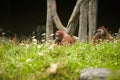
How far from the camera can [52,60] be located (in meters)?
5.54

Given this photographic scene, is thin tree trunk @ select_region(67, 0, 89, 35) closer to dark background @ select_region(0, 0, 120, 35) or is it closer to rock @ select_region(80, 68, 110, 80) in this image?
dark background @ select_region(0, 0, 120, 35)

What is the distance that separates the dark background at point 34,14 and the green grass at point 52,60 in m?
6.61

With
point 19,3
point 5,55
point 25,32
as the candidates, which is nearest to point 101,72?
point 5,55

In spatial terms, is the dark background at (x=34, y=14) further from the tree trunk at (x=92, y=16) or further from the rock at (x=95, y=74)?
the rock at (x=95, y=74)

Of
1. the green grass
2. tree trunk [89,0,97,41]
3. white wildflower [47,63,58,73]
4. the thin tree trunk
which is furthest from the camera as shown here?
tree trunk [89,0,97,41]

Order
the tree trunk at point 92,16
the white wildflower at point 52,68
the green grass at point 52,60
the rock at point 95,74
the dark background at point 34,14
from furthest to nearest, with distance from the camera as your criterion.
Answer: the dark background at point 34,14, the tree trunk at point 92,16, the green grass at point 52,60, the white wildflower at point 52,68, the rock at point 95,74

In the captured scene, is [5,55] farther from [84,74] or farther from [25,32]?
[25,32]

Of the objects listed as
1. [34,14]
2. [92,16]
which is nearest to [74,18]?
[92,16]

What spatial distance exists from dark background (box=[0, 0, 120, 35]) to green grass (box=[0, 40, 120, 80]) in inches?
260

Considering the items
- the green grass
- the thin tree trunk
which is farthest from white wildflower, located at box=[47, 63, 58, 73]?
the thin tree trunk

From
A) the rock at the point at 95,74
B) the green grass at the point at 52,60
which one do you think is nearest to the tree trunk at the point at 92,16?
the green grass at the point at 52,60

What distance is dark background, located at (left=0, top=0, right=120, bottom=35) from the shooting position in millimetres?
13188

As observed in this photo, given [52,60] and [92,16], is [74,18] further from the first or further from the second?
[52,60]

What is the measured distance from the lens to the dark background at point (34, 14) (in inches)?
519
